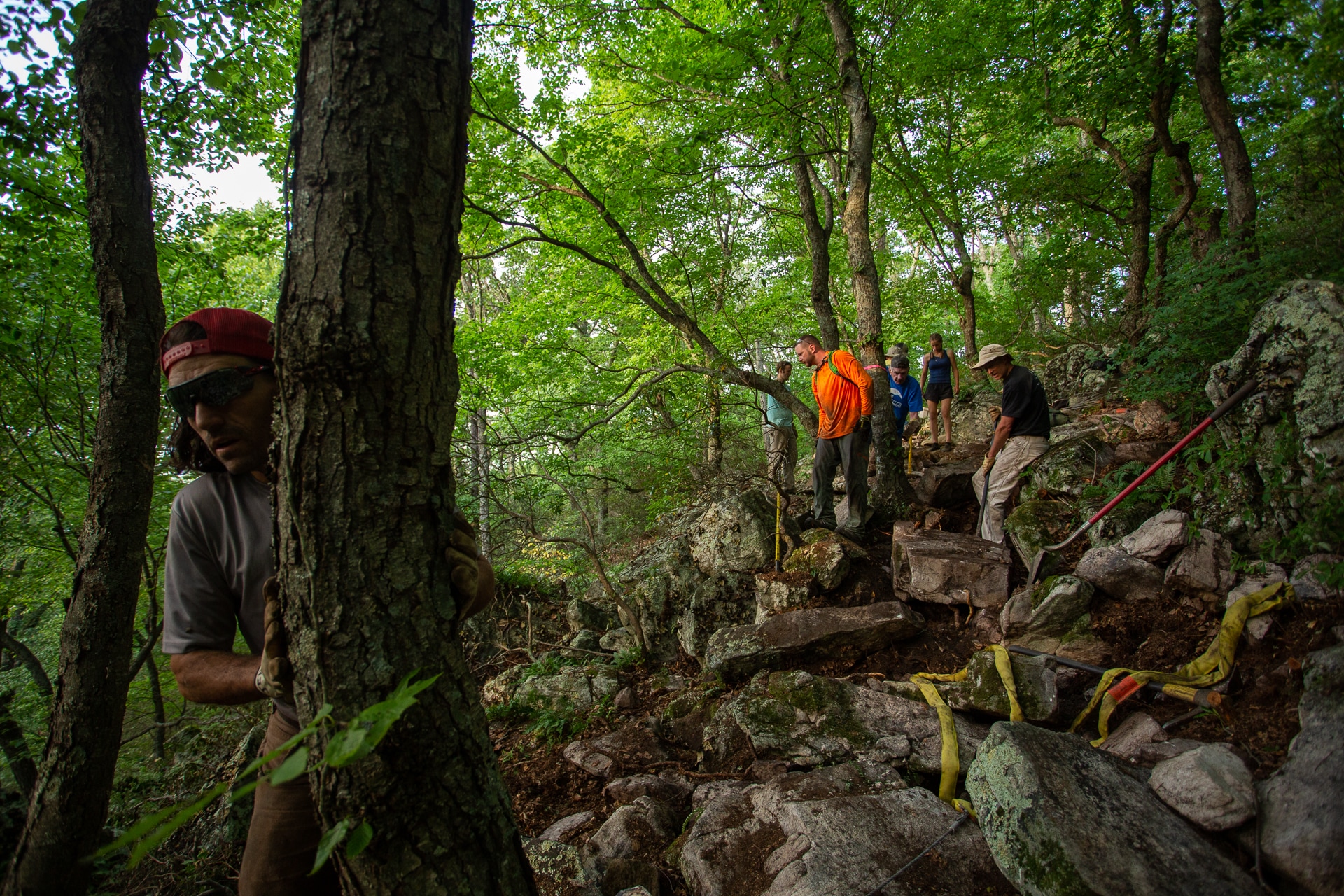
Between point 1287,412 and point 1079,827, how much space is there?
327 cm

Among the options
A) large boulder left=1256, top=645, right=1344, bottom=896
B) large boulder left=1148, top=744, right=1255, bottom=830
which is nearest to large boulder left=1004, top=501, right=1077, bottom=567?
large boulder left=1256, top=645, right=1344, bottom=896

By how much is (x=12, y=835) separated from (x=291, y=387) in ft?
15.9

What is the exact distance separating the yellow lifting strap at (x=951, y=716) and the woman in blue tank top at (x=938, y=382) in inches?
288

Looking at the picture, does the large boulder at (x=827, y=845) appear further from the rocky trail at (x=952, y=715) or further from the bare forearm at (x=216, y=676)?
the bare forearm at (x=216, y=676)

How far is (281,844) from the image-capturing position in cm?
193

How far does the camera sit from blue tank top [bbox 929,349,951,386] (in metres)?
10.4

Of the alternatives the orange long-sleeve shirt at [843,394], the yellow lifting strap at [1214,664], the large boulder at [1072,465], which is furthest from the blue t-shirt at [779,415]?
the yellow lifting strap at [1214,664]

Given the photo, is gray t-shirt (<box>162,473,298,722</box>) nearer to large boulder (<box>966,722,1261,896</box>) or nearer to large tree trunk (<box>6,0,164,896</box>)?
large tree trunk (<box>6,0,164,896</box>)

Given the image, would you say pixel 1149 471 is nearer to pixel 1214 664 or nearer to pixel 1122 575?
pixel 1122 575

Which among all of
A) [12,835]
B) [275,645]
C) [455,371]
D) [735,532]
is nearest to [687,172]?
[735,532]

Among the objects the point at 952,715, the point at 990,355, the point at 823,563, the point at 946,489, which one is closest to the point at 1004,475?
the point at 990,355

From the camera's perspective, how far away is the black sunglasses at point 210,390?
5.98 ft

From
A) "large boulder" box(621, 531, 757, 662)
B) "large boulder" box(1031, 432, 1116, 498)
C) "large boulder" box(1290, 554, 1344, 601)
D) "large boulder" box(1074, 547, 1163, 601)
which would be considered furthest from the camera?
"large boulder" box(621, 531, 757, 662)

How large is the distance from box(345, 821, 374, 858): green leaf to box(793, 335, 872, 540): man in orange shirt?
6306 millimetres
